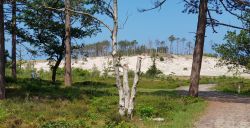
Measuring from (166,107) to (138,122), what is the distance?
4.72m

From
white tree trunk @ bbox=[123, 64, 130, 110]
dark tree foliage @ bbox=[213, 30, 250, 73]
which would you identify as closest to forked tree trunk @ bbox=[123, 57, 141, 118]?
white tree trunk @ bbox=[123, 64, 130, 110]

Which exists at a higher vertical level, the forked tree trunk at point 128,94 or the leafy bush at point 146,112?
the forked tree trunk at point 128,94

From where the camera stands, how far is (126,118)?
1675 centimetres

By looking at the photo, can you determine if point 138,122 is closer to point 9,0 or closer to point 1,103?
point 1,103

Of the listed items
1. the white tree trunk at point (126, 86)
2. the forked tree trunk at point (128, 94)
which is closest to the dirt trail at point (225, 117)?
the forked tree trunk at point (128, 94)

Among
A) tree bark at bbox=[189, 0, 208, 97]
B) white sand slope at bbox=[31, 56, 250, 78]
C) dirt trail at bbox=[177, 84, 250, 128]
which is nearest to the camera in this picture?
dirt trail at bbox=[177, 84, 250, 128]

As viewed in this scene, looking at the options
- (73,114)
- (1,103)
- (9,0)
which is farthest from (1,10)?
(73,114)

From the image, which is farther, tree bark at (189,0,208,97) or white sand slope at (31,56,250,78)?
white sand slope at (31,56,250,78)

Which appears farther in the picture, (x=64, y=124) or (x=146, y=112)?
(x=146, y=112)

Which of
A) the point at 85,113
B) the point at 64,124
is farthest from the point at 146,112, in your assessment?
the point at 64,124

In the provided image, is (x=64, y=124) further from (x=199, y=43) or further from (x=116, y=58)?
(x=199, y=43)

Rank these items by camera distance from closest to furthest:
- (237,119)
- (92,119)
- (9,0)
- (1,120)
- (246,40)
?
(1,120)
(92,119)
(237,119)
(9,0)
(246,40)

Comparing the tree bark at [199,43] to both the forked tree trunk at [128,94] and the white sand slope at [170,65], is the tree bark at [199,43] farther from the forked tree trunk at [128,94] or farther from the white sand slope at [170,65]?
the white sand slope at [170,65]

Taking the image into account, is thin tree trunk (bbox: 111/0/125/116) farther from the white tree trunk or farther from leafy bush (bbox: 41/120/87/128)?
leafy bush (bbox: 41/120/87/128)
